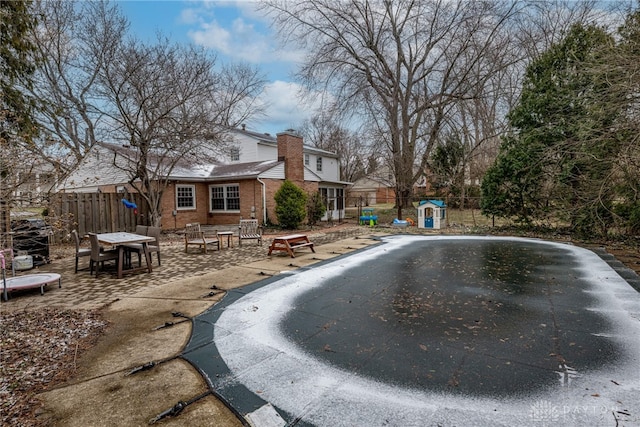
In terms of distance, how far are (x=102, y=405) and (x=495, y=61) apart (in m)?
23.0

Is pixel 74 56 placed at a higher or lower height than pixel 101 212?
higher

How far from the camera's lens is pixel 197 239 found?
10773 millimetres

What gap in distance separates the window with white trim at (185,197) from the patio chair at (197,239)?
21.1 feet

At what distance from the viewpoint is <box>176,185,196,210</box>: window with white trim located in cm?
1725

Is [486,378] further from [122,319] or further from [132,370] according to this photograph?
[122,319]

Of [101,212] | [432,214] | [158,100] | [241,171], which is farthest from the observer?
[241,171]

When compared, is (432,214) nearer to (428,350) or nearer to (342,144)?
(428,350)

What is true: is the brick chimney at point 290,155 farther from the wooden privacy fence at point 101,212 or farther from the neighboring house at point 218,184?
the wooden privacy fence at point 101,212

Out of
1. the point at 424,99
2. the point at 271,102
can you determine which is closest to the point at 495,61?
the point at 424,99

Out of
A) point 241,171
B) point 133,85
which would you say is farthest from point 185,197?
point 133,85

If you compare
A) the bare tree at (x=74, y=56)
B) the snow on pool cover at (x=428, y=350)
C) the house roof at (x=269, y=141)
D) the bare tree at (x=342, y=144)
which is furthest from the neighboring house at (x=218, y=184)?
the bare tree at (x=342, y=144)

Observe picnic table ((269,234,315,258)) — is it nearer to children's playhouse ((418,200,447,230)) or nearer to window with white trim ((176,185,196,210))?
children's playhouse ((418,200,447,230))

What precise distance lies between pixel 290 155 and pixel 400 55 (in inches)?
396

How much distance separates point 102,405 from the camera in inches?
104
